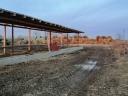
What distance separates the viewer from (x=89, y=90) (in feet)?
33.2

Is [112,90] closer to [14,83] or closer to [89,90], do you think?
[89,90]

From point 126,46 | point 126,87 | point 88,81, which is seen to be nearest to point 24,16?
point 88,81

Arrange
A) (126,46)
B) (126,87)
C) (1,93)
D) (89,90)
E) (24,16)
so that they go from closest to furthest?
1. (1,93)
2. (89,90)
3. (126,87)
4. (24,16)
5. (126,46)

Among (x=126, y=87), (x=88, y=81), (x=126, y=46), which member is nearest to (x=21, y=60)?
(x=88, y=81)

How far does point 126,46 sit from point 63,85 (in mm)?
30817

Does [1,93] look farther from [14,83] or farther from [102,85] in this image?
[102,85]

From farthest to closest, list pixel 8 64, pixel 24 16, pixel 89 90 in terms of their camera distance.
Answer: pixel 24 16 < pixel 8 64 < pixel 89 90

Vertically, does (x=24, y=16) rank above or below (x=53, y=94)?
above

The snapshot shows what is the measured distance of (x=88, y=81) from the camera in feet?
40.6

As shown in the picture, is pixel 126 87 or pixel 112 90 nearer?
pixel 112 90

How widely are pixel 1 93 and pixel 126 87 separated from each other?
14.8 feet

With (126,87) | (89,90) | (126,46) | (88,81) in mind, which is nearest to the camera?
(89,90)

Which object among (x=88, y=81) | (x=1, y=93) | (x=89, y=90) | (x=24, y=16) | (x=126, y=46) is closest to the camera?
(x=1, y=93)

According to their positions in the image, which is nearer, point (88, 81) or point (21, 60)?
point (88, 81)
